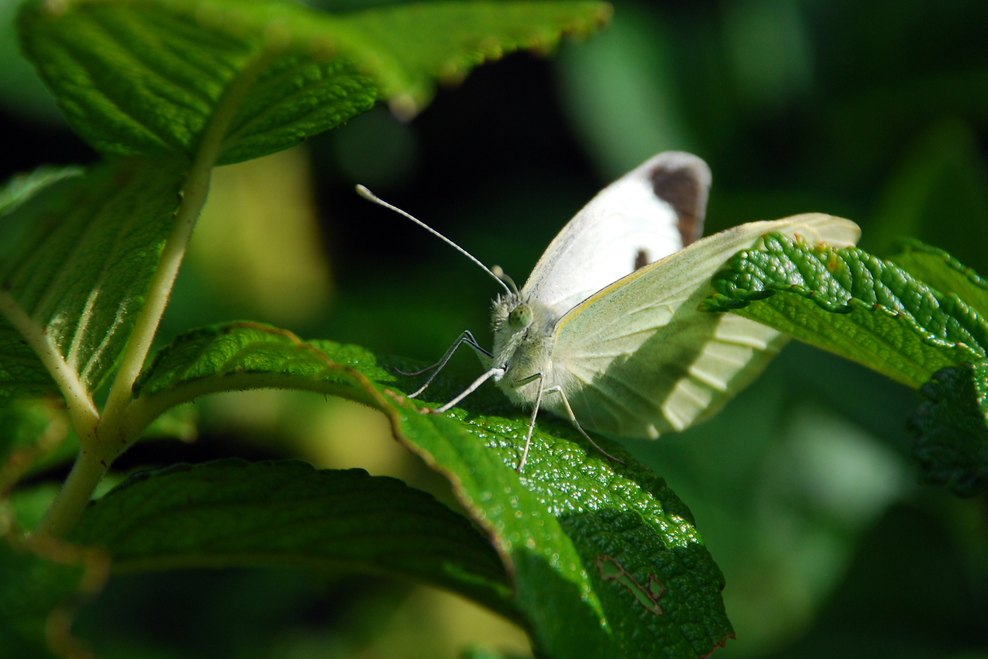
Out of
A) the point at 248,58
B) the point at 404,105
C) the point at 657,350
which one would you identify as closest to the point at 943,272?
the point at 657,350

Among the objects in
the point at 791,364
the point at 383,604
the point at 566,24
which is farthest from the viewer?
the point at 383,604

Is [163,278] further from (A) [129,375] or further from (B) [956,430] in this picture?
(B) [956,430]

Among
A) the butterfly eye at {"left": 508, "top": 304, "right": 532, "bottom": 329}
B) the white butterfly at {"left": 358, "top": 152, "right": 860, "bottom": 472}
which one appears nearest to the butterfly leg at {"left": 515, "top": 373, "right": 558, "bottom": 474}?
the white butterfly at {"left": 358, "top": 152, "right": 860, "bottom": 472}

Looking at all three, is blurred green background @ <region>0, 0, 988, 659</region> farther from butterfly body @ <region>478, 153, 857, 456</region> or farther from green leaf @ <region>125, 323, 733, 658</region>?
green leaf @ <region>125, 323, 733, 658</region>

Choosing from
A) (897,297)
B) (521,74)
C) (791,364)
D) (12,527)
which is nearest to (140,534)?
(12,527)

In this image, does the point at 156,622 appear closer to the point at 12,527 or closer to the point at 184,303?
the point at 184,303

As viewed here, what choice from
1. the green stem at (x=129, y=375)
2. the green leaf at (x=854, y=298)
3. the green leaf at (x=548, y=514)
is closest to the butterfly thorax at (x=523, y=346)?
the green leaf at (x=548, y=514)
